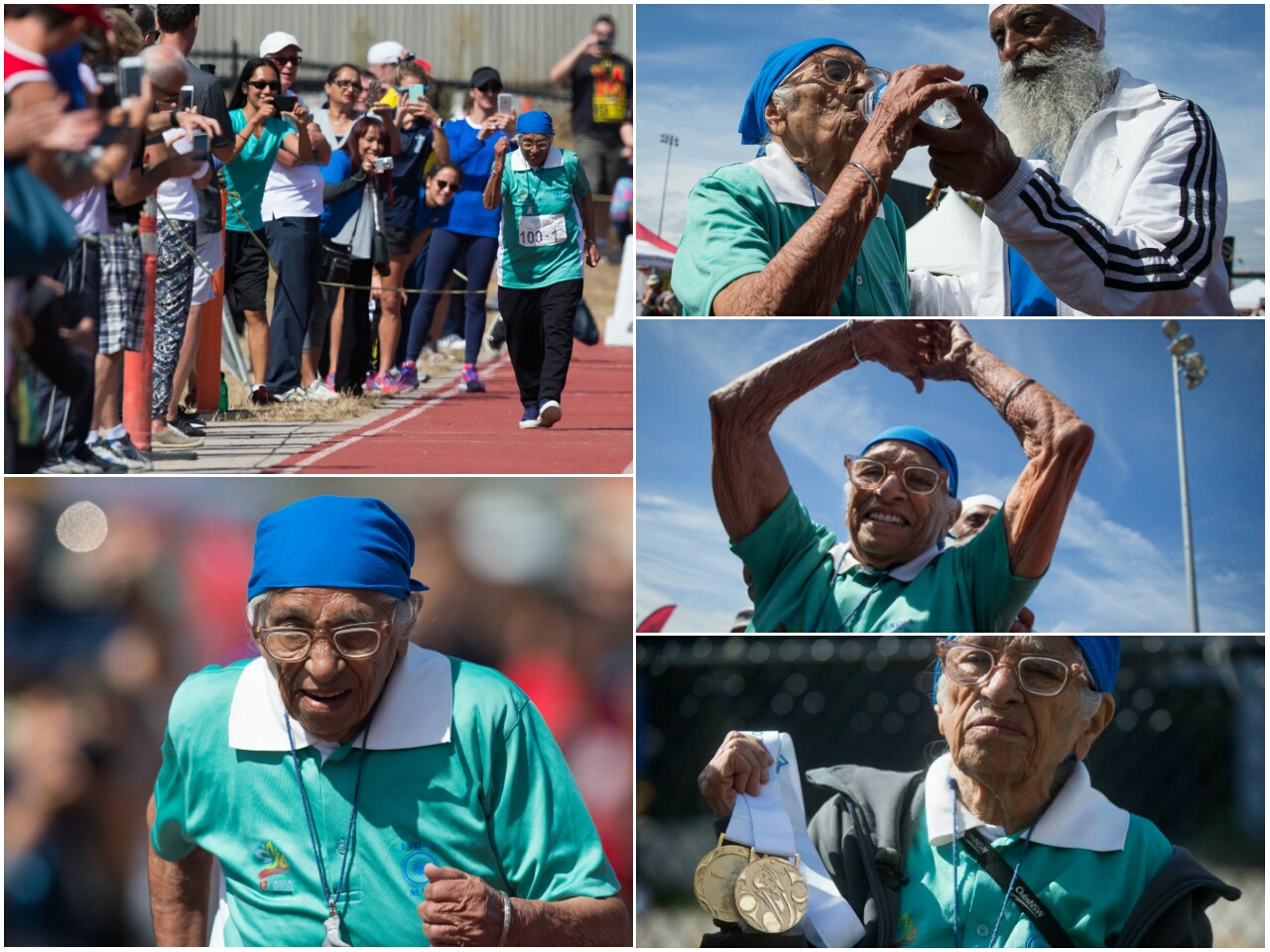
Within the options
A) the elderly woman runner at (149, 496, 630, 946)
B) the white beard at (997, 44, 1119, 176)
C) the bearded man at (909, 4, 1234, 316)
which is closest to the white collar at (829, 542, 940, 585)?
the bearded man at (909, 4, 1234, 316)

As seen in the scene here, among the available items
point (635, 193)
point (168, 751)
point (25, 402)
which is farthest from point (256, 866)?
point (635, 193)

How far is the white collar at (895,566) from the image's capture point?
308 cm

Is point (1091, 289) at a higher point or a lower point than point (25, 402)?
higher

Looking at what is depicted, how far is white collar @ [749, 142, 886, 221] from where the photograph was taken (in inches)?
116

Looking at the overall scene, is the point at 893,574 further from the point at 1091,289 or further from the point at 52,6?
the point at 52,6

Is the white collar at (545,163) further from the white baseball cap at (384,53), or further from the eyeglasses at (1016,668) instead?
the eyeglasses at (1016,668)

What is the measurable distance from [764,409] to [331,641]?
1.08m

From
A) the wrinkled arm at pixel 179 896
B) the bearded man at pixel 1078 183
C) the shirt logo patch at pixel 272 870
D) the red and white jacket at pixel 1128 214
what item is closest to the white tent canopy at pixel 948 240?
the bearded man at pixel 1078 183

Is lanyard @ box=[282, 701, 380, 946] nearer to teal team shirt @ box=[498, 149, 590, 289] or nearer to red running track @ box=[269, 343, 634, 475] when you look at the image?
red running track @ box=[269, 343, 634, 475]

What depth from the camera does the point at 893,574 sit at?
3094 mm

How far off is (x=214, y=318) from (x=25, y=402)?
26.6 inches

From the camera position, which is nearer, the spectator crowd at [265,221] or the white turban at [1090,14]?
the spectator crowd at [265,221]

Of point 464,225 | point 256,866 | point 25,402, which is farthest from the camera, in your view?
point 464,225

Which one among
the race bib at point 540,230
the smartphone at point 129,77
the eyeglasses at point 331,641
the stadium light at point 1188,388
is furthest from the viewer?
the race bib at point 540,230
